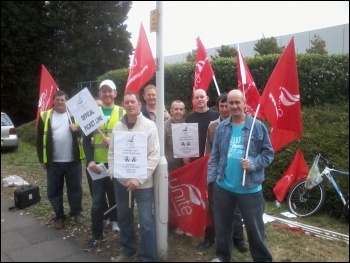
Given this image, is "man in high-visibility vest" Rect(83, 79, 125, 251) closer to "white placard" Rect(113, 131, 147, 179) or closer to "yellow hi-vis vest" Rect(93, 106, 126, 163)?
"yellow hi-vis vest" Rect(93, 106, 126, 163)

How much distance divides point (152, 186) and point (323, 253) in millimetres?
1911

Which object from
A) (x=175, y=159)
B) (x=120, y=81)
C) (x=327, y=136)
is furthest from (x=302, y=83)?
(x=120, y=81)

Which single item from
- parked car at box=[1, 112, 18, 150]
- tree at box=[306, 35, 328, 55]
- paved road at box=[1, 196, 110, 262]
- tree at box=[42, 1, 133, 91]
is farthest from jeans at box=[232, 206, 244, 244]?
parked car at box=[1, 112, 18, 150]

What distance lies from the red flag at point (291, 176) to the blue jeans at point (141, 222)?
2.66 metres

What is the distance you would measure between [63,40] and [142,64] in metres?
1.18

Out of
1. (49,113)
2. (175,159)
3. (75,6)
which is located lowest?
(175,159)

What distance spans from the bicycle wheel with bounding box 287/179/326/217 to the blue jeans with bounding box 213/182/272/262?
2.28 meters

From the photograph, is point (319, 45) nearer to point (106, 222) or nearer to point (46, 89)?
point (46, 89)

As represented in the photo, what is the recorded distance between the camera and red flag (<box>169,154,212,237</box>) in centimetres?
396

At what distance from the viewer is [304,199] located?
5.51m

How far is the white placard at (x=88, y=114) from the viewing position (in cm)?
403

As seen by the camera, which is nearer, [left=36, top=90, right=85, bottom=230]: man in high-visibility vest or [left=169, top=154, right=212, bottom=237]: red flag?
Result: [left=169, top=154, right=212, bottom=237]: red flag

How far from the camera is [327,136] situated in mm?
6340

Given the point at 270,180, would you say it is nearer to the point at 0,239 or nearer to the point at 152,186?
the point at 152,186
